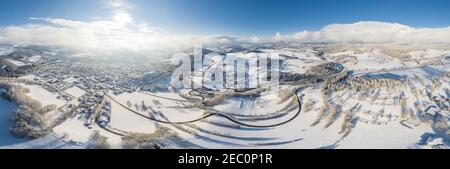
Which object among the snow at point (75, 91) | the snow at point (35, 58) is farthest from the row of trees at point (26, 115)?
the snow at point (35, 58)

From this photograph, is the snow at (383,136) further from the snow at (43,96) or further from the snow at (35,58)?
the snow at (35,58)

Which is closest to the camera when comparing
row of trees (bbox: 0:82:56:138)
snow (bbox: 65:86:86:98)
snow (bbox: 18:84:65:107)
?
row of trees (bbox: 0:82:56:138)

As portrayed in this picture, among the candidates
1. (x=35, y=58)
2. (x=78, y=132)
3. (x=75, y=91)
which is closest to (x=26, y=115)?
(x=78, y=132)

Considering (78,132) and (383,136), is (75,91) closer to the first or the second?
(78,132)

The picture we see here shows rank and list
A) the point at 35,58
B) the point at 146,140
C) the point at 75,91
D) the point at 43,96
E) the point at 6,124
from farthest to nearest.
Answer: the point at 35,58 < the point at 75,91 < the point at 43,96 < the point at 6,124 < the point at 146,140

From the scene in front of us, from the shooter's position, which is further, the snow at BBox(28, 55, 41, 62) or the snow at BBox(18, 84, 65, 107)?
the snow at BBox(28, 55, 41, 62)

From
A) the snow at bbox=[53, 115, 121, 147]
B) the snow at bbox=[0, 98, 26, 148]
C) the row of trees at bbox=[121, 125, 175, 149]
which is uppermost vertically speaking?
the snow at bbox=[0, 98, 26, 148]

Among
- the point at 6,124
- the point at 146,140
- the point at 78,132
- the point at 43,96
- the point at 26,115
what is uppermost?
the point at 43,96

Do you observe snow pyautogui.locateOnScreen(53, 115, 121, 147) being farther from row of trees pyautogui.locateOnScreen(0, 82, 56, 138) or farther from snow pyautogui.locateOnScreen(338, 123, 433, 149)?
snow pyautogui.locateOnScreen(338, 123, 433, 149)

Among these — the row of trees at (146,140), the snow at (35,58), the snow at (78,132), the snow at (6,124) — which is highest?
the snow at (35,58)

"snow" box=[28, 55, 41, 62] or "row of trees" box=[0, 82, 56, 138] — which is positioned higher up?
"snow" box=[28, 55, 41, 62]

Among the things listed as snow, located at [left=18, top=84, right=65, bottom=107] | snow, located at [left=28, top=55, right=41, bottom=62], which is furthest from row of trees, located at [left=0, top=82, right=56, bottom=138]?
snow, located at [left=28, top=55, right=41, bottom=62]

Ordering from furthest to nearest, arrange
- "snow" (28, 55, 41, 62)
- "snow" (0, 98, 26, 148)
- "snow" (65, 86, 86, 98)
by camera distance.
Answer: "snow" (28, 55, 41, 62), "snow" (65, 86, 86, 98), "snow" (0, 98, 26, 148)

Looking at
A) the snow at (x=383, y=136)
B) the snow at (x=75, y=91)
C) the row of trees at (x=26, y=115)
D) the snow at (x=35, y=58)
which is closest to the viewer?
the snow at (x=383, y=136)
